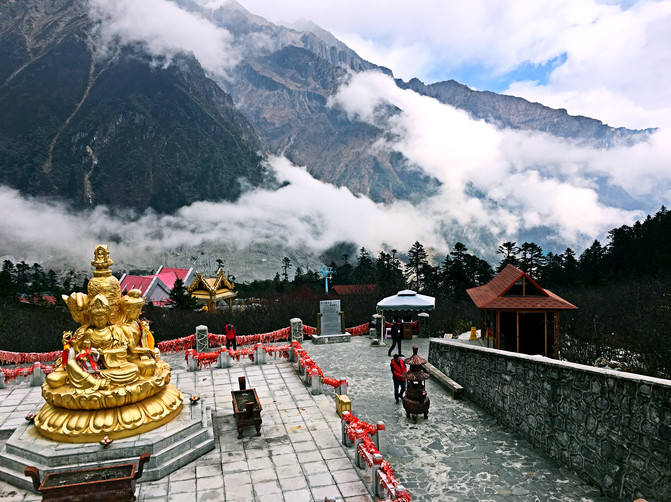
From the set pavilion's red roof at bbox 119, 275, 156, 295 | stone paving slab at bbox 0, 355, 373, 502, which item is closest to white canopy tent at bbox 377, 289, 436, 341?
stone paving slab at bbox 0, 355, 373, 502

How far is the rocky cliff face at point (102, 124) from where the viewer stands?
7569 cm

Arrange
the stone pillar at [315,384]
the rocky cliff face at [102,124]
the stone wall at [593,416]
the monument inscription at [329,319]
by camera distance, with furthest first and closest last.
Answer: the rocky cliff face at [102,124] < the monument inscription at [329,319] < the stone pillar at [315,384] < the stone wall at [593,416]

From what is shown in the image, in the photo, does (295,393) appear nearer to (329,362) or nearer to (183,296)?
(329,362)

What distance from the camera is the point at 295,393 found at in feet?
36.4

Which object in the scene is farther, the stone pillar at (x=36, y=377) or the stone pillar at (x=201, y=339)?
the stone pillar at (x=201, y=339)

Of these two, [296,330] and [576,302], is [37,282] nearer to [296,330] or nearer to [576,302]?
[296,330]

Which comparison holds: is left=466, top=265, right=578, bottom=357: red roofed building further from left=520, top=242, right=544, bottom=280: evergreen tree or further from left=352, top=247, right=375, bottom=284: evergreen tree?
left=352, top=247, right=375, bottom=284: evergreen tree

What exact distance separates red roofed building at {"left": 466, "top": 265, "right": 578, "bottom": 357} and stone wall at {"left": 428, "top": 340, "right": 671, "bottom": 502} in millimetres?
4092

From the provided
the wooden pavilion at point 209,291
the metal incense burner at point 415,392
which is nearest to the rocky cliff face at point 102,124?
the wooden pavilion at point 209,291

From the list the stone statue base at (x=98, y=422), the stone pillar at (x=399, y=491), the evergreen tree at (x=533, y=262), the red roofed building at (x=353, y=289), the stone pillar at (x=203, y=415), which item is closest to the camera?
the stone pillar at (x=399, y=491)

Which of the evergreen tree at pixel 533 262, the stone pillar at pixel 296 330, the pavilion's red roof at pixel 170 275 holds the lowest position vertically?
the stone pillar at pixel 296 330

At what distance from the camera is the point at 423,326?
63.0ft

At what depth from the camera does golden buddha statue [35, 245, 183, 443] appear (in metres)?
7.43

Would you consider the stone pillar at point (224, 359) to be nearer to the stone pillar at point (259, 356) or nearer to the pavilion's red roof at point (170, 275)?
the stone pillar at point (259, 356)
